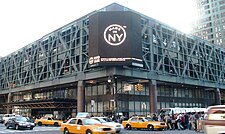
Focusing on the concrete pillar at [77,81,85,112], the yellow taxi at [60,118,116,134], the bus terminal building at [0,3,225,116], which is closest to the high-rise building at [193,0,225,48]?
the bus terminal building at [0,3,225,116]

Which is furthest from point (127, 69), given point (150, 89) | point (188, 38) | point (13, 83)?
point (13, 83)

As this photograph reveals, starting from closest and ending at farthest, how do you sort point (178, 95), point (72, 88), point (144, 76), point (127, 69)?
point (127, 69)
point (144, 76)
point (72, 88)
point (178, 95)

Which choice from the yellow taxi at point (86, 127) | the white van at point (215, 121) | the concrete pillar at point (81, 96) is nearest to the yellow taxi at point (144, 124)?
the yellow taxi at point (86, 127)

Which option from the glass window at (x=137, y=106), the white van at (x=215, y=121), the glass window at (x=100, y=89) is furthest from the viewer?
the glass window at (x=100, y=89)

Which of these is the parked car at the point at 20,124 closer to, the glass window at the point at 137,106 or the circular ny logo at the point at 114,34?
the circular ny logo at the point at 114,34

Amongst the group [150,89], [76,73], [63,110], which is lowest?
[63,110]

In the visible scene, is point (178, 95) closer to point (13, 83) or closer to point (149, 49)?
point (149, 49)

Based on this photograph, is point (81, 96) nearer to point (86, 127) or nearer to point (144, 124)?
point (144, 124)

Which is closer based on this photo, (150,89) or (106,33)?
(106,33)

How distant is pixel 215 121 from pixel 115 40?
31.8 m

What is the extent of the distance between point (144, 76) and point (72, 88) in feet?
59.7

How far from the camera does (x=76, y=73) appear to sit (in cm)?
4844

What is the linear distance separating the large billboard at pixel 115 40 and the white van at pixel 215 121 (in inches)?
1145

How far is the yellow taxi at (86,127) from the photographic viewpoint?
58.8 ft
